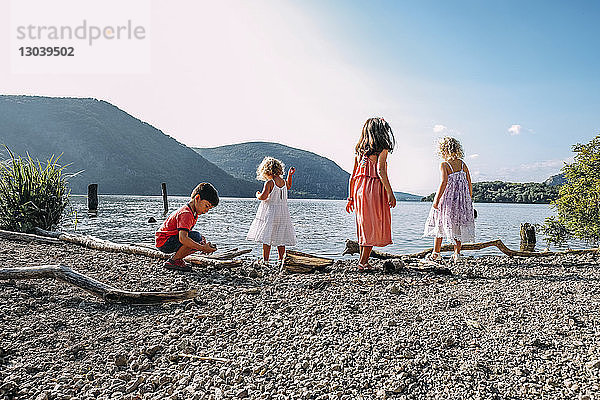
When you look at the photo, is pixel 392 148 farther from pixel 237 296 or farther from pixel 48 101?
pixel 48 101

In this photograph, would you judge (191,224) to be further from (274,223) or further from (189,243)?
(274,223)

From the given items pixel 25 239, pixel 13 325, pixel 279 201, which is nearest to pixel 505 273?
pixel 279 201

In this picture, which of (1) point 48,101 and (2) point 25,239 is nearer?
(2) point 25,239

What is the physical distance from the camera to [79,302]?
14.3 ft

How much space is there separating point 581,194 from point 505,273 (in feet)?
18.4

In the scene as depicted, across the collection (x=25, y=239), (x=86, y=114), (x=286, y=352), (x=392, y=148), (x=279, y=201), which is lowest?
(x=286, y=352)

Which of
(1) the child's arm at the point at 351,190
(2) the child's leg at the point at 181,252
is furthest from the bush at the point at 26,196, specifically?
(1) the child's arm at the point at 351,190

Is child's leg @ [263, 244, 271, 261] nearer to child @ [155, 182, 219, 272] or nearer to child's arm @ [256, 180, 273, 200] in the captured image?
child's arm @ [256, 180, 273, 200]

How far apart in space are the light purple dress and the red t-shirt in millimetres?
Result: 4578

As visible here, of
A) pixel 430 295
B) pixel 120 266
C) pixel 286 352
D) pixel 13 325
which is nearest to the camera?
pixel 286 352

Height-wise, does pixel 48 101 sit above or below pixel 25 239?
above

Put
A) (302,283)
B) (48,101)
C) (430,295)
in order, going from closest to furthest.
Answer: (430,295) < (302,283) < (48,101)

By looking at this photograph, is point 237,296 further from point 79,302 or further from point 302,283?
point 79,302

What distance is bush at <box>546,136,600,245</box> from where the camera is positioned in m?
9.77
